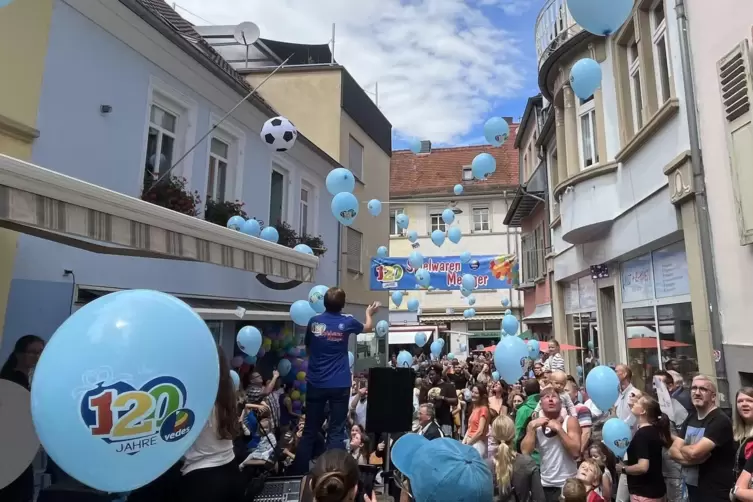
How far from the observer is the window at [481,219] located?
92.1 feet

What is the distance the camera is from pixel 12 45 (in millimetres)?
5383

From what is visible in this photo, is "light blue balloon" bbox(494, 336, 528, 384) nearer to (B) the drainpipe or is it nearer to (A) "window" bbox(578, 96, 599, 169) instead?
(B) the drainpipe

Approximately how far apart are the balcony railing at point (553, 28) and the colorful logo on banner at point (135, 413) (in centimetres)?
1054

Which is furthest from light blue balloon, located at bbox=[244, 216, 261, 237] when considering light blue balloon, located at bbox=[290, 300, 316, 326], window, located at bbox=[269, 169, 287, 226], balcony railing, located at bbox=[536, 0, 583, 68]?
balcony railing, located at bbox=[536, 0, 583, 68]

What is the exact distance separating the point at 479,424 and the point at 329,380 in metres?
2.03


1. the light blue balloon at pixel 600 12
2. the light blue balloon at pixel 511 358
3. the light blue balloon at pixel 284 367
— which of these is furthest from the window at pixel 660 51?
the light blue balloon at pixel 284 367

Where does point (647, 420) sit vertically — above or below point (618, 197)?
below

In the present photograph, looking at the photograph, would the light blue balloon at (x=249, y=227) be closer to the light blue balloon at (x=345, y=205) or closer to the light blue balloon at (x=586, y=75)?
the light blue balloon at (x=345, y=205)

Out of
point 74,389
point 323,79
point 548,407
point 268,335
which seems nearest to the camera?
point 74,389

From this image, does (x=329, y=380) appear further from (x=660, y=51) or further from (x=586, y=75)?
(x=660, y=51)

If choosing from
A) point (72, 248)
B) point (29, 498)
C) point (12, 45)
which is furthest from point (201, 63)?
point (29, 498)

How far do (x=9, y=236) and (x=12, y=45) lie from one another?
82.2 inches

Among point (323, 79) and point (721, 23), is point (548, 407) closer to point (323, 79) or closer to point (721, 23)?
point (721, 23)

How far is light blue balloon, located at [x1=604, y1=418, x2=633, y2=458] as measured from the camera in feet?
14.1
